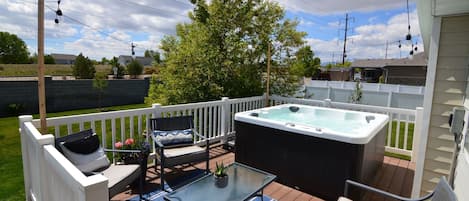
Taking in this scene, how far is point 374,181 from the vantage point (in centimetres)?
360

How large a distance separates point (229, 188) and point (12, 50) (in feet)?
104

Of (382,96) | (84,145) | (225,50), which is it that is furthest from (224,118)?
(382,96)

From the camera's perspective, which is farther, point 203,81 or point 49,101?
point 49,101

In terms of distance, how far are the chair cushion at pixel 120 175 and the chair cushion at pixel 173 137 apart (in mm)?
707

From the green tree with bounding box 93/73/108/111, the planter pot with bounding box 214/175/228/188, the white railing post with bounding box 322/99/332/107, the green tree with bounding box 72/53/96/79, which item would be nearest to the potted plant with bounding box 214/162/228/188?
the planter pot with bounding box 214/175/228/188

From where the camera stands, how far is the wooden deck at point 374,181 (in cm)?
306

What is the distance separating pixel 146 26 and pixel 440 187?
1565 cm

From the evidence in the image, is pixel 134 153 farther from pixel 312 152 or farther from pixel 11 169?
pixel 11 169

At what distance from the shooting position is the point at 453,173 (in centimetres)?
222

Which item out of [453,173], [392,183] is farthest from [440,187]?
[392,183]

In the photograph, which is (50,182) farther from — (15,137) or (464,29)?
(15,137)

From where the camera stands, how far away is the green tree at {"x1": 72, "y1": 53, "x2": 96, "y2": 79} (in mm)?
14398

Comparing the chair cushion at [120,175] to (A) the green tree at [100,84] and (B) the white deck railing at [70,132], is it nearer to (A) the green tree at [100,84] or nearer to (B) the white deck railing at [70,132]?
(B) the white deck railing at [70,132]

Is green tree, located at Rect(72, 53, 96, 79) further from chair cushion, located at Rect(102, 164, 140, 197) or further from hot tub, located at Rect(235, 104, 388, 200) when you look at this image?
chair cushion, located at Rect(102, 164, 140, 197)
